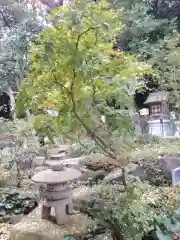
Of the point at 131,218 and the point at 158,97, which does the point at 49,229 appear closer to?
the point at 131,218

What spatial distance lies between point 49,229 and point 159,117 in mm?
Answer: 7281

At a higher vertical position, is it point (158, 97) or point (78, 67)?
point (158, 97)

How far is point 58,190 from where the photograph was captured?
3330 mm

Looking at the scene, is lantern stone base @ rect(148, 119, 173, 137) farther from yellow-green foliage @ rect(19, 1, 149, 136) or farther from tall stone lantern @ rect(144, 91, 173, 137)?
yellow-green foliage @ rect(19, 1, 149, 136)

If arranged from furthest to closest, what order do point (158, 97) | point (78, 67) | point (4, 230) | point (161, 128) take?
point (161, 128), point (158, 97), point (4, 230), point (78, 67)

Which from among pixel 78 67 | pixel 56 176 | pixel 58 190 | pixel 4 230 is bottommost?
pixel 4 230

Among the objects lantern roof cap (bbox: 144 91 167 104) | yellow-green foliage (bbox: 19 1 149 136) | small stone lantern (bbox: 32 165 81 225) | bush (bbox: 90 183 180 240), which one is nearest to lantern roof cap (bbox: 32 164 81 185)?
small stone lantern (bbox: 32 165 81 225)

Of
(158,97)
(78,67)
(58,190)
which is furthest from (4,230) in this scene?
(158,97)

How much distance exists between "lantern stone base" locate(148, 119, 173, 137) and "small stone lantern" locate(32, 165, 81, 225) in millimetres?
6746

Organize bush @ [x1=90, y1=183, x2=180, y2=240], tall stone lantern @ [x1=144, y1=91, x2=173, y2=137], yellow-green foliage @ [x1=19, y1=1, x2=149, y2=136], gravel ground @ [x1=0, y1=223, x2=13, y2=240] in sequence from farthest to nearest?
1. tall stone lantern @ [x1=144, y1=91, x2=173, y2=137]
2. gravel ground @ [x1=0, y1=223, x2=13, y2=240]
3. bush @ [x1=90, y1=183, x2=180, y2=240]
4. yellow-green foliage @ [x1=19, y1=1, x2=149, y2=136]

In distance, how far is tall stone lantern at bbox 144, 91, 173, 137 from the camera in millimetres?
9672

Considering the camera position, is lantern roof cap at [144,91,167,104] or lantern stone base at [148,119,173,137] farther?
lantern stone base at [148,119,173,137]

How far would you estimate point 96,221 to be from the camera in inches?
111

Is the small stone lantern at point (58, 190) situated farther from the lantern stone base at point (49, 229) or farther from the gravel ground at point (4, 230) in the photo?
the gravel ground at point (4, 230)
